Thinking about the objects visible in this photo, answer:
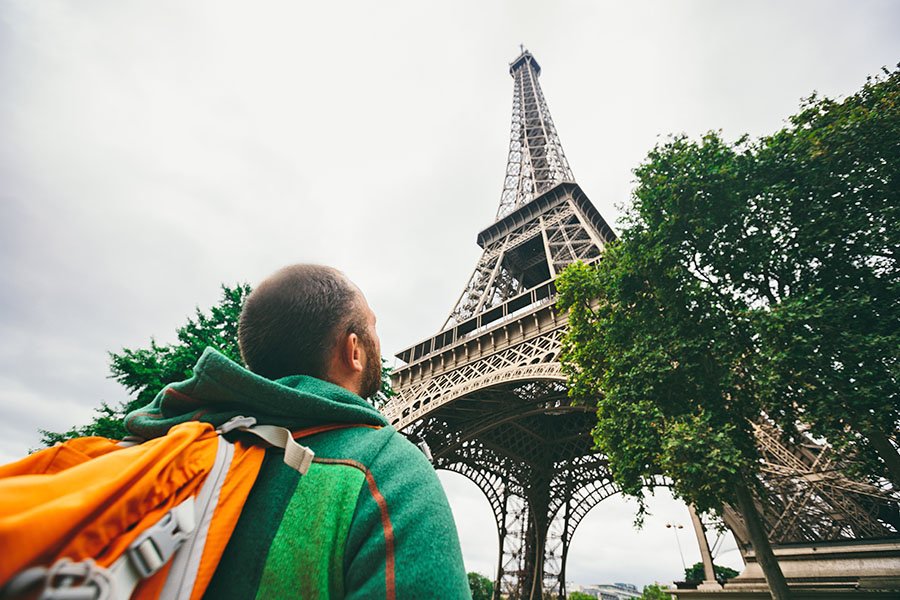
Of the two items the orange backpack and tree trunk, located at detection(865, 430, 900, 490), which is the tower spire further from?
the orange backpack

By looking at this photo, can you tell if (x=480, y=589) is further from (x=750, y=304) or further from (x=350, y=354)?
(x=350, y=354)

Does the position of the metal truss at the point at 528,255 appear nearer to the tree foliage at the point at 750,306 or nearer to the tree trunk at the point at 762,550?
the tree foliage at the point at 750,306

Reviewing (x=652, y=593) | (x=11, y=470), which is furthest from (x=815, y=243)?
(x=652, y=593)

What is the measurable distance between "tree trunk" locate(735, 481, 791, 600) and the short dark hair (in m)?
8.03

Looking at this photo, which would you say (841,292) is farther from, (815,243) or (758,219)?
(758,219)

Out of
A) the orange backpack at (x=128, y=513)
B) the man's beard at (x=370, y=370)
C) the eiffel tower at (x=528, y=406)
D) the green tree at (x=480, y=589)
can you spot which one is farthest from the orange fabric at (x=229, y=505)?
the green tree at (x=480, y=589)

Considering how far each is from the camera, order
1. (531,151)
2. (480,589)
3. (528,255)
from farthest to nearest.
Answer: (480,589) < (531,151) < (528,255)

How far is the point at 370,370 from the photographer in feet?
5.23

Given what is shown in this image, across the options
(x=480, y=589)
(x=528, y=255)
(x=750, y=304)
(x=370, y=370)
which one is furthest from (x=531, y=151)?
(x=480, y=589)

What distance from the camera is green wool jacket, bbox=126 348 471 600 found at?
87 cm

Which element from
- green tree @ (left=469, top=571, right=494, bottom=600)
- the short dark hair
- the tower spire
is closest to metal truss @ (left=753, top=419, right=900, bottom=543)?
the short dark hair

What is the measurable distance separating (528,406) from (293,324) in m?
17.8

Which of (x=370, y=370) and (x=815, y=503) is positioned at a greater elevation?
(x=815, y=503)

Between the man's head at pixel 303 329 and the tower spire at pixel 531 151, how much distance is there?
25.5 meters
